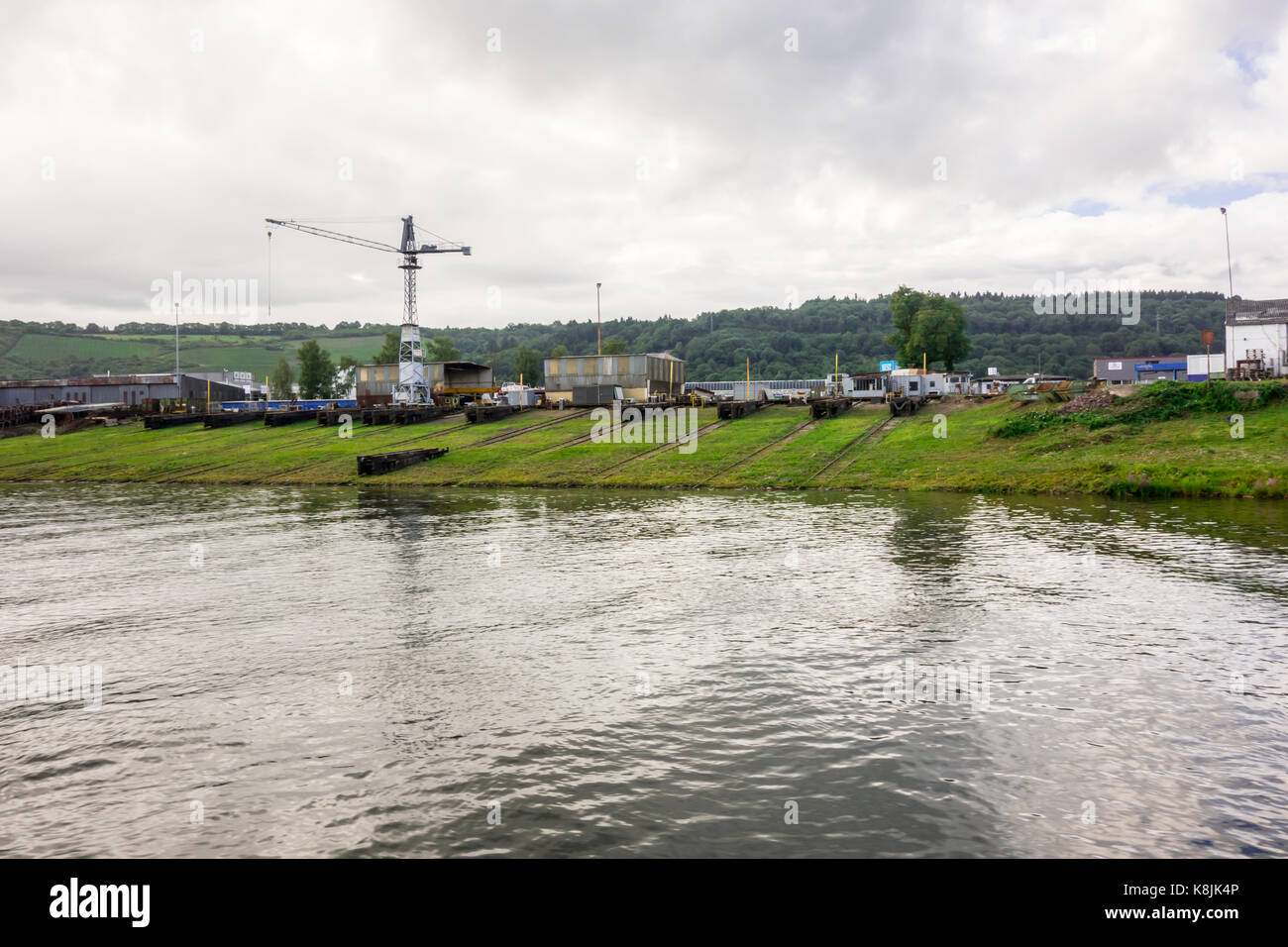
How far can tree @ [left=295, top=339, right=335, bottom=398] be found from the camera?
154 metres

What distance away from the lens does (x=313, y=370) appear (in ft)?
509

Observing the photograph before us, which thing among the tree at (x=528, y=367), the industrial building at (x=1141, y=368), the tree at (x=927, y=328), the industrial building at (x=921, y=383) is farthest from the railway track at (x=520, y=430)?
the tree at (x=528, y=367)

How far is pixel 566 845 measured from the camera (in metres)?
8.46

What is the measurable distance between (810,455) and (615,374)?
4752cm

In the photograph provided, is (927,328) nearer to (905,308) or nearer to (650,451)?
(905,308)

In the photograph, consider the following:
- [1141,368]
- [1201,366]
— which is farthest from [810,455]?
[1141,368]

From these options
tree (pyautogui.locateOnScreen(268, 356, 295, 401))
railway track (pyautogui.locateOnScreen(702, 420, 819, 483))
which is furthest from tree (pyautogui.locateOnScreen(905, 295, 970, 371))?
tree (pyautogui.locateOnScreen(268, 356, 295, 401))

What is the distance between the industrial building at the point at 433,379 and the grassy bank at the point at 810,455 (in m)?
32.4

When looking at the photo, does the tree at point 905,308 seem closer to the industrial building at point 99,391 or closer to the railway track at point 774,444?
the railway track at point 774,444

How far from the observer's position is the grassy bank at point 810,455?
40.9 meters

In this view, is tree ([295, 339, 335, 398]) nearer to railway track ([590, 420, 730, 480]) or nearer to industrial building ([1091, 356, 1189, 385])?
railway track ([590, 420, 730, 480])

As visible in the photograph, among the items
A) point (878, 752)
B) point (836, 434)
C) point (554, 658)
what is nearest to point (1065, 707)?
point (878, 752)

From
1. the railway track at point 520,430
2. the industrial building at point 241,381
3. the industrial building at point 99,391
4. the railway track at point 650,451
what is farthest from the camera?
the industrial building at point 241,381
